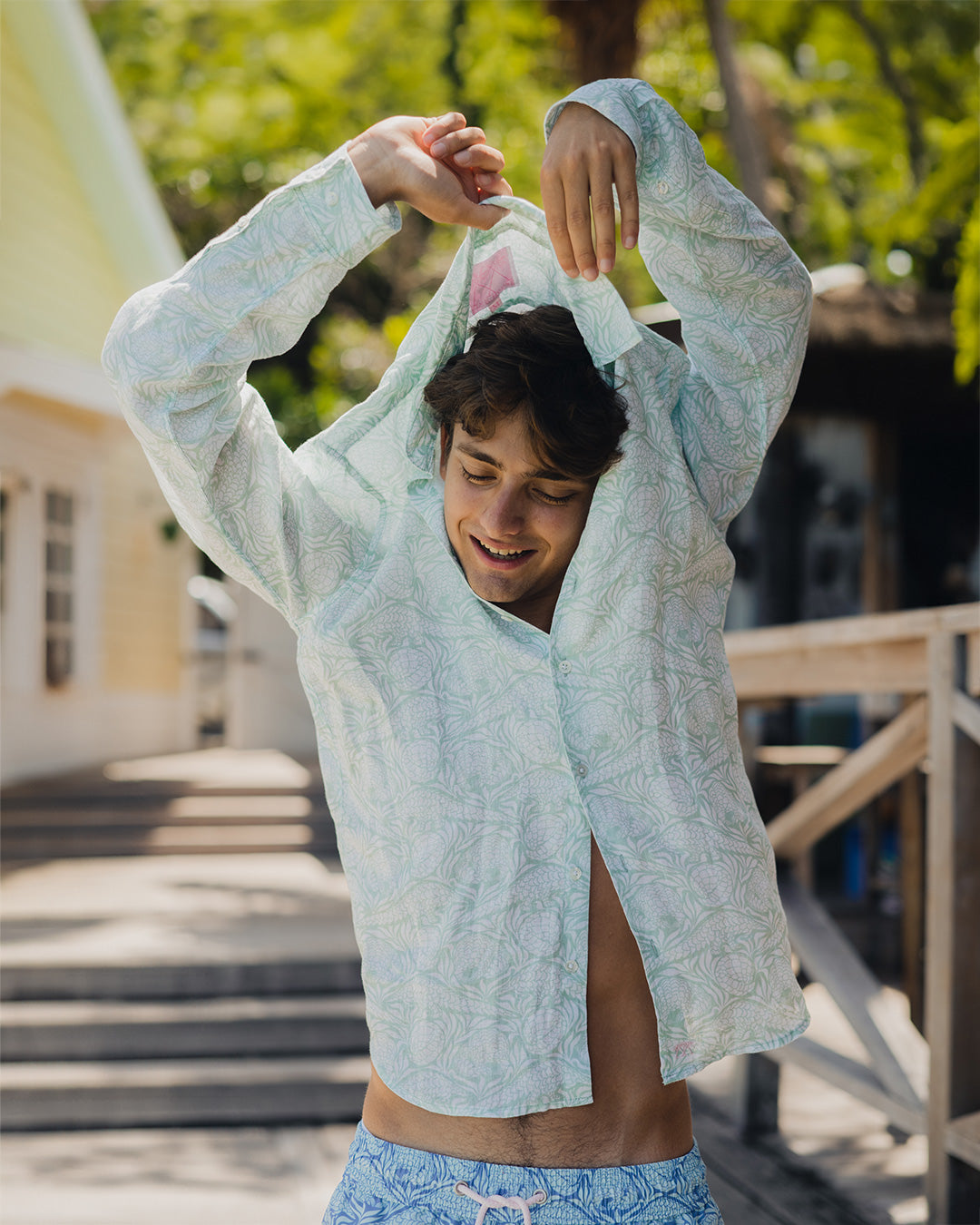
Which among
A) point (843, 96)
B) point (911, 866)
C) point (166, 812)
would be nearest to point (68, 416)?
point (166, 812)

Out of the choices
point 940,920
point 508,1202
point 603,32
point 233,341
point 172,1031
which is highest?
point 603,32

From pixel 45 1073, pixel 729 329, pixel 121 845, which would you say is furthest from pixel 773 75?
pixel 729 329

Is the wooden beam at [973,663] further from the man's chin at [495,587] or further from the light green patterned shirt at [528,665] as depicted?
the man's chin at [495,587]

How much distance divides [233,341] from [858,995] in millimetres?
3040

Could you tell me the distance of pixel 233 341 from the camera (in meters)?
1.46

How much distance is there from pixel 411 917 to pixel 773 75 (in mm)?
16845

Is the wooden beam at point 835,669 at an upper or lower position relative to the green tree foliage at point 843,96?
lower

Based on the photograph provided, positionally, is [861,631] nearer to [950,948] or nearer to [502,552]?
[950,948]

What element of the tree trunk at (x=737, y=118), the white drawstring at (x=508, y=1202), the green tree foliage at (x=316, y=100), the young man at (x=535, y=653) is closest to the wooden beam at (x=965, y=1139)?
the young man at (x=535, y=653)

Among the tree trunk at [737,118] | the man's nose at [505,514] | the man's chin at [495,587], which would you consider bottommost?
the man's chin at [495,587]

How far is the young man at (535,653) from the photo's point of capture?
4.84ft

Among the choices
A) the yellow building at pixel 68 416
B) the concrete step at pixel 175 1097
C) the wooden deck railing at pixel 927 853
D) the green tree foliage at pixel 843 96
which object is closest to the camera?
the wooden deck railing at pixel 927 853

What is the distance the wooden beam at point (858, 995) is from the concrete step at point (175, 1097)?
1.85m

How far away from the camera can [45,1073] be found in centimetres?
509
